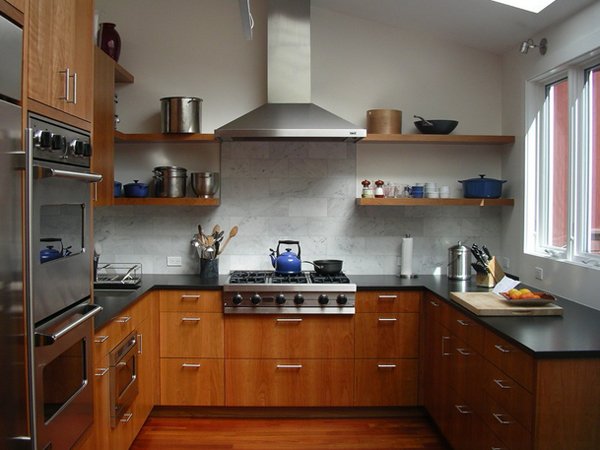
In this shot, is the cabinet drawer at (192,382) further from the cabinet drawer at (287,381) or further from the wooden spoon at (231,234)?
the wooden spoon at (231,234)

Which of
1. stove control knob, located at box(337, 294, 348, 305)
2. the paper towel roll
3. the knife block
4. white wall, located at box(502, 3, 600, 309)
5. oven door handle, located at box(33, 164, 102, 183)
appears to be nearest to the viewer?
oven door handle, located at box(33, 164, 102, 183)

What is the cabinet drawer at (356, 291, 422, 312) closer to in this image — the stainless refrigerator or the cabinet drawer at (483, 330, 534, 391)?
the cabinet drawer at (483, 330, 534, 391)

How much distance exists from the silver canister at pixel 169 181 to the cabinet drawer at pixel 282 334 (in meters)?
1.00

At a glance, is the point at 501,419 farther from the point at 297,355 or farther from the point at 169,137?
the point at 169,137

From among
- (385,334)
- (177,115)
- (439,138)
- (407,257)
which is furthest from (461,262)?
(177,115)

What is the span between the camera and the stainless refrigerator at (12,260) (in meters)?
1.46

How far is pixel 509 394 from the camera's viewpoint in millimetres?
2232

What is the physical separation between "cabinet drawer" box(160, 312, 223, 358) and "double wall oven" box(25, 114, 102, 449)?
4.70 feet

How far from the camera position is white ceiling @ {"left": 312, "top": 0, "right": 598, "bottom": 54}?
3213 millimetres

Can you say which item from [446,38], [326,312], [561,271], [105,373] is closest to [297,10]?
[446,38]

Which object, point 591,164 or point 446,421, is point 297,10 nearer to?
A: point 591,164

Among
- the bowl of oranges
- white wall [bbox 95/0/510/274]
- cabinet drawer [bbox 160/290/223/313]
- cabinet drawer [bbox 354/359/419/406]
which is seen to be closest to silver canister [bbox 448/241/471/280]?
A: white wall [bbox 95/0/510/274]

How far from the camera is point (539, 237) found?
3.64 metres

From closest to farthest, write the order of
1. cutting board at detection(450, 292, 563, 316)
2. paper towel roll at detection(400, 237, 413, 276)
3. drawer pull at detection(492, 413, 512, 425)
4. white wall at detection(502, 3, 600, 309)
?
drawer pull at detection(492, 413, 512, 425)
cutting board at detection(450, 292, 563, 316)
white wall at detection(502, 3, 600, 309)
paper towel roll at detection(400, 237, 413, 276)
